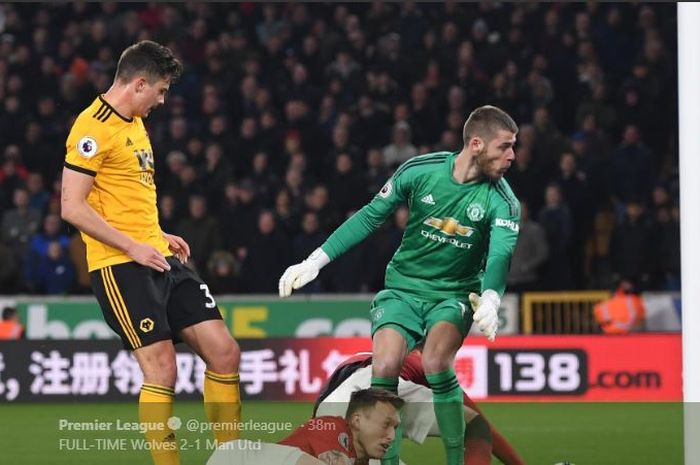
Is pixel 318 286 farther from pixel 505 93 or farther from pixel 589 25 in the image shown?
pixel 589 25

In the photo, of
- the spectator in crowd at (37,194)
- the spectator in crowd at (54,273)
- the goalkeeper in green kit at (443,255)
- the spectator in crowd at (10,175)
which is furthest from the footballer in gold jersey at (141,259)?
the spectator in crowd at (10,175)

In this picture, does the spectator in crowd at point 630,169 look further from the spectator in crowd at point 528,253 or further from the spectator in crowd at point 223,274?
the spectator in crowd at point 223,274

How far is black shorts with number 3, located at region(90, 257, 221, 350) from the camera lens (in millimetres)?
6359

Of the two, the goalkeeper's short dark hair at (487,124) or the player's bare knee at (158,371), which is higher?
Result: the goalkeeper's short dark hair at (487,124)

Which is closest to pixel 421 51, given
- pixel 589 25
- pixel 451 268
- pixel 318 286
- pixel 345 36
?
pixel 345 36

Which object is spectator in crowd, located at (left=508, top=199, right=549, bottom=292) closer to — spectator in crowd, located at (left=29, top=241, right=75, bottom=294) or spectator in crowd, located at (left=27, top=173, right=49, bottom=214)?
spectator in crowd, located at (left=29, top=241, right=75, bottom=294)

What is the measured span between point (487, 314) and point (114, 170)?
1798mm

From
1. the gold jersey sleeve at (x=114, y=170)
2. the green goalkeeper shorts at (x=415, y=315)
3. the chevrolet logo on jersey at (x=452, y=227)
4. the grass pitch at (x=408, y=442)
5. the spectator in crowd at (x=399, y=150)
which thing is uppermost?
the spectator in crowd at (x=399, y=150)

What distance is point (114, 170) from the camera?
646 cm

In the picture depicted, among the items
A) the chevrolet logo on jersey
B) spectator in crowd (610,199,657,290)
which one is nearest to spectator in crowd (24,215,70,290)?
spectator in crowd (610,199,657,290)

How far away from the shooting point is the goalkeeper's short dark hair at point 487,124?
262 inches

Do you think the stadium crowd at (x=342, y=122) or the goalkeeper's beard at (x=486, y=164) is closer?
the goalkeeper's beard at (x=486, y=164)

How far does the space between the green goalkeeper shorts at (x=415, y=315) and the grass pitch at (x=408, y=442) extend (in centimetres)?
141

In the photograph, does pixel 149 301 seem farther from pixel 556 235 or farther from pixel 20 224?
pixel 20 224
